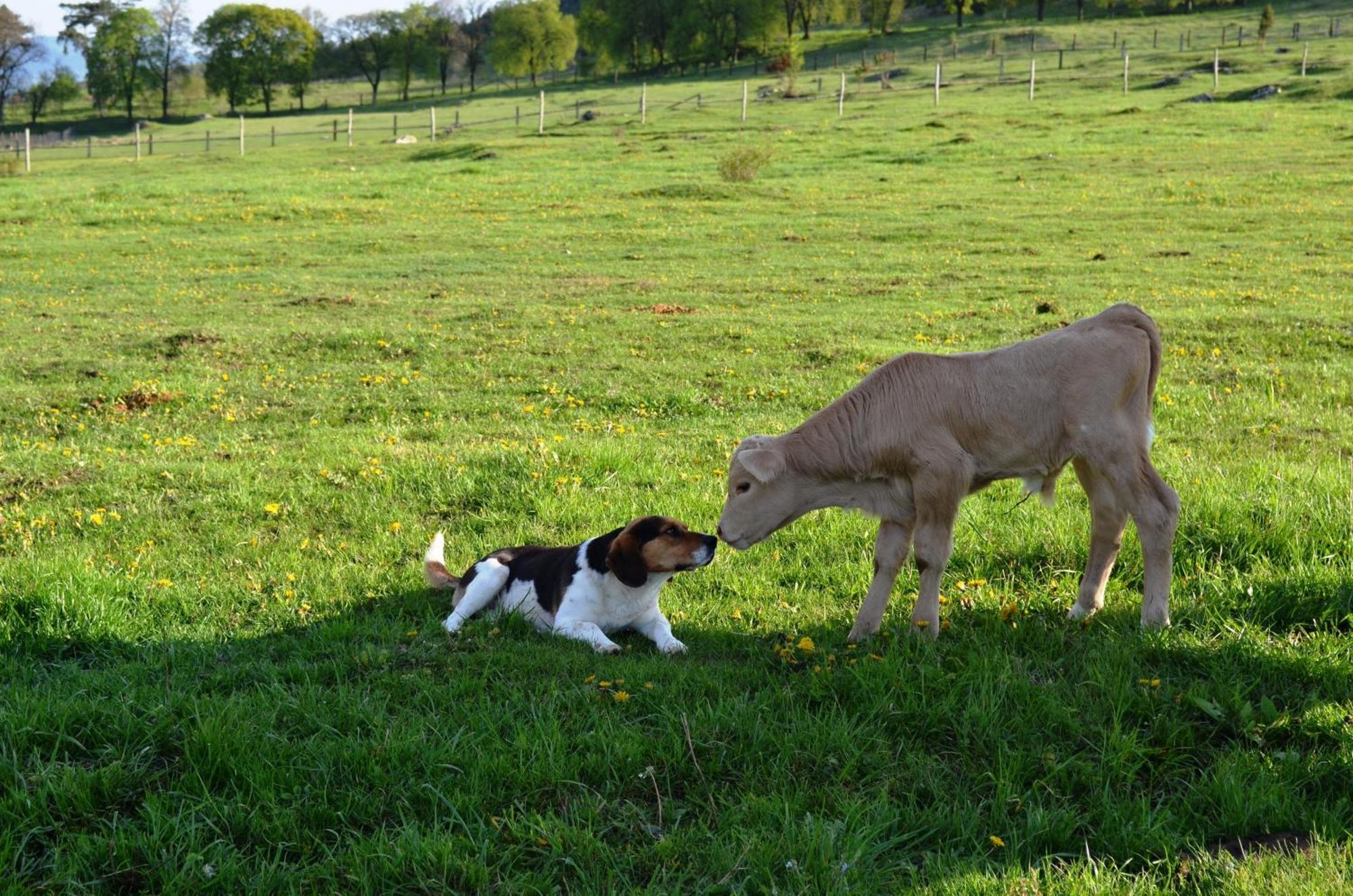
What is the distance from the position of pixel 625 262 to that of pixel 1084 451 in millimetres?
20075

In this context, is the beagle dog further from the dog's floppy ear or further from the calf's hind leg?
the calf's hind leg

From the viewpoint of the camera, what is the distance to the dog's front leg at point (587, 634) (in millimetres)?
6348

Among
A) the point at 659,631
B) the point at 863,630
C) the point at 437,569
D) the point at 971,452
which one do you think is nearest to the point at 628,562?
the point at 659,631

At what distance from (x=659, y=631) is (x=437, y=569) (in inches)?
69.5

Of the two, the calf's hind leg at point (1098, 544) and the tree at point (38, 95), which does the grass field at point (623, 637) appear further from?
the tree at point (38, 95)

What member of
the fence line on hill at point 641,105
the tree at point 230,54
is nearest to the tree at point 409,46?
the tree at point 230,54

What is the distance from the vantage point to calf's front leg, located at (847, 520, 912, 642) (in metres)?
6.18

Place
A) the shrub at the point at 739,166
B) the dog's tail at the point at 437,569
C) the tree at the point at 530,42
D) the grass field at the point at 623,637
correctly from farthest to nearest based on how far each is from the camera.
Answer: the tree at the point at 530,42 → the shrub at the point at 739,166 → the dog's tail at the point at 437,569 → the grass field at the point at 623,637

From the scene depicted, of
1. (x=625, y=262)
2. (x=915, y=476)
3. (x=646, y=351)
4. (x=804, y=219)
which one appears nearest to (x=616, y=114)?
(x=804, y=219)

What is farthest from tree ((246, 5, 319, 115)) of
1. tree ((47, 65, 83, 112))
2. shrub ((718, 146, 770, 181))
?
shrub ((718, 146, 770, 181))

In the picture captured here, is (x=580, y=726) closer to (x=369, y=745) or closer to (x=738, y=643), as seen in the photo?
(x=369, y=745)

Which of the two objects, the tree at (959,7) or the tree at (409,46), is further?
the tree at (409,46)

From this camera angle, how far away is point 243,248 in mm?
27938

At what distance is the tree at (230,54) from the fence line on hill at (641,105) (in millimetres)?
34392
